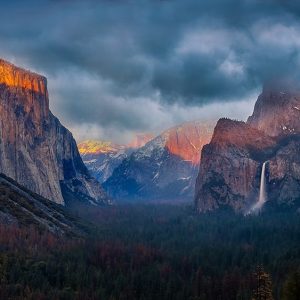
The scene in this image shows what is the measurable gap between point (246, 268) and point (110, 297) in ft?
204

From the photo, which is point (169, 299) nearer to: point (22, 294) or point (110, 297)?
point (110, 297)

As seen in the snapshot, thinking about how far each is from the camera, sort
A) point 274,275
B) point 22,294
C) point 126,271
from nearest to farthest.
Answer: point 22,294, point 274,275, point 126,271

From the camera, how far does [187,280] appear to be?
17825cm

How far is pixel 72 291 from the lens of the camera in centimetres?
15588

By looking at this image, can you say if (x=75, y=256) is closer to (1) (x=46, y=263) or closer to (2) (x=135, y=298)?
(1) (x=46, y=263)

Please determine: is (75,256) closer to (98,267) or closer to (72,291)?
(98,267)

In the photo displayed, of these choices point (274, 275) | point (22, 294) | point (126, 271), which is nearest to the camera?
point (22, 294)

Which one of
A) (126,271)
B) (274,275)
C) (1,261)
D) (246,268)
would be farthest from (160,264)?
(1,261)

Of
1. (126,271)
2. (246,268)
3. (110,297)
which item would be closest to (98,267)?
(126,271)

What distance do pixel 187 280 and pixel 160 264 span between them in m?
21.9

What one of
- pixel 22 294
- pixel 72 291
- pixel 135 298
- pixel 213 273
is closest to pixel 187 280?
pixel 213 273

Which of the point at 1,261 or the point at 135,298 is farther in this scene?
the point at 1,261

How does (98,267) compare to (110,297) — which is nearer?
(110,297)

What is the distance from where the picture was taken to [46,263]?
17975cm
